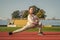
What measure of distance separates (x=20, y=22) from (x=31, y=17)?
849 inches

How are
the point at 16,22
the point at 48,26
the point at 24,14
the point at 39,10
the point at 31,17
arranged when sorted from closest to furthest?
the point at 31,17 < the point at 48,26 < the point at 16,22 < the point at 24,14 < the point at 39,10

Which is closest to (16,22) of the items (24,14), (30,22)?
(24,14)

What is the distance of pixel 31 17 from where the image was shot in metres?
6.94

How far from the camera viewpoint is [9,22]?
27922 mm

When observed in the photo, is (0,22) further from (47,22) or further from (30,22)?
(30,22)

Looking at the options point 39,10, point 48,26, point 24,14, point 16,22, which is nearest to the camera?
point 48,26

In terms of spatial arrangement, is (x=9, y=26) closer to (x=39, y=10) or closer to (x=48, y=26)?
(x=48, y=26)

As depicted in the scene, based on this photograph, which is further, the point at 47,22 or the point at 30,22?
the point at 47,22

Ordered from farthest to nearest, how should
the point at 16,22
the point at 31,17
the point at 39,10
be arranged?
1. the point at 39,10
2. the point at 16,22
3. the point at 31,17

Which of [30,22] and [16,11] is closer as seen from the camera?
[30,22]

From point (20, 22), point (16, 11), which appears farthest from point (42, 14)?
point (20, 22)

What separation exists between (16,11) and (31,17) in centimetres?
3656

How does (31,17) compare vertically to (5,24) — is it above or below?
above

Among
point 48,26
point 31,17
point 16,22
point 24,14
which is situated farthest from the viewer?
point 24,14
